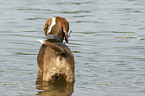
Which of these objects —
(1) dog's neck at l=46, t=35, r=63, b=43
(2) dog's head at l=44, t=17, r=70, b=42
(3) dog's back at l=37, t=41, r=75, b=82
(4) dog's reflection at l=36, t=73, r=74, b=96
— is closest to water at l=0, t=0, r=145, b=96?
(4) dog's reflection at l=36, t=73, r=74, b=96

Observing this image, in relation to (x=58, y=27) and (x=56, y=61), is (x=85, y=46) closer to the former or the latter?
(x=58, y=27)

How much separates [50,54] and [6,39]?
637cm

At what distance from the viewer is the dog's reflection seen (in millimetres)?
8480

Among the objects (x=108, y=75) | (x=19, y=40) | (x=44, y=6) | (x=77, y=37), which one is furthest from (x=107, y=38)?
(x=44, y=6)

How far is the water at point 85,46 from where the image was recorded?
350 inches

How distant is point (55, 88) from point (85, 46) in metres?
4.95

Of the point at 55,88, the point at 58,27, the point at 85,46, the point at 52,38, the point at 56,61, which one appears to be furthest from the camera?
the point at 85,46

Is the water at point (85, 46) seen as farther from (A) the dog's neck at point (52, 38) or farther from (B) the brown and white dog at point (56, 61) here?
(A) the dog's neck at point (52, 38)

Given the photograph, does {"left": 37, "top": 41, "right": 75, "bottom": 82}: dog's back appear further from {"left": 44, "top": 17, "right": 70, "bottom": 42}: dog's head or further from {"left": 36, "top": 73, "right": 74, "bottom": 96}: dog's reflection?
{"left": 44, "top": 17, "right": 70, "bottom": 42}: dog's head

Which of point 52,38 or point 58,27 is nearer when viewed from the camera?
point 52,38

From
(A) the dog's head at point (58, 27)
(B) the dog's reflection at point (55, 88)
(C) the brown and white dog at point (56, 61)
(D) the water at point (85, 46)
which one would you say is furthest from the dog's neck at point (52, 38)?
(D) the water at point (85, 46)

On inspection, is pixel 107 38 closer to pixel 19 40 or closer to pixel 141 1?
pixel 19 40

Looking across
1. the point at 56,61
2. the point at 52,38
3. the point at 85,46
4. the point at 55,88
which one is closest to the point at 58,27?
the point at 52,38

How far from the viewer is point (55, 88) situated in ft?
29.0
